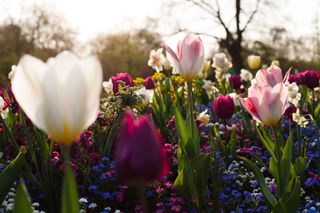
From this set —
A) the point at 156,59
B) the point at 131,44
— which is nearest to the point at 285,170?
the point at 156,59

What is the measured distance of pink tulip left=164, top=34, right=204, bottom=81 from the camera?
2.38 m

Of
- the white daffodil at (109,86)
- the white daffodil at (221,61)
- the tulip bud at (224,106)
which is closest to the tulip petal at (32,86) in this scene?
the tulip bud at (224,106)

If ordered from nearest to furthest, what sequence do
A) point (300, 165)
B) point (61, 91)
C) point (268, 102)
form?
point (61, 91) < point (268, 102) < point (300, 165)

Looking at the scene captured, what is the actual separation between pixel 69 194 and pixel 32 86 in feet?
0.94

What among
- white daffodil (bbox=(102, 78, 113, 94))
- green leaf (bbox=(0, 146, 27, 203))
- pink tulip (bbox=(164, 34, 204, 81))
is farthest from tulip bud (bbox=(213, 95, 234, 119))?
green leaf (bbox=(0, 146, 27, 203))

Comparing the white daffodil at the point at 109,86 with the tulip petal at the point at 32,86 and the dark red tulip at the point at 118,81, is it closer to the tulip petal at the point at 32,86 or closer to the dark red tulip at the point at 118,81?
→ the dark red tulip at the point at 118,81

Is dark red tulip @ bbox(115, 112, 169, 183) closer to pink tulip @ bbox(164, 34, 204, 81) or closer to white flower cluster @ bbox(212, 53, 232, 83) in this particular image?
pink tulip @ bbox(164, 34, 204, 81)

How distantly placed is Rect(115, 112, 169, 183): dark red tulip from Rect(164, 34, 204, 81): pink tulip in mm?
1532

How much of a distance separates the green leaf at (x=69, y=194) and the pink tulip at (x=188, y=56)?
1323 millimetres

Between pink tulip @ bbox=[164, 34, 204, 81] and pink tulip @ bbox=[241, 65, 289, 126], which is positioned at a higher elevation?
pink tulip @ bbox=[164, 34, 204, 81]

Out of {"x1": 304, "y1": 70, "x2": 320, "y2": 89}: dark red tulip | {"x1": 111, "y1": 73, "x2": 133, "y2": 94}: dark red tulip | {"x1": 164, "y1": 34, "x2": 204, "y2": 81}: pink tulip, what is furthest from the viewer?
{"x1": 304, "y1": 70, "x2": 320, "y2": 89}: dark red tulip

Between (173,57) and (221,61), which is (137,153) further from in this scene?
(221,61)

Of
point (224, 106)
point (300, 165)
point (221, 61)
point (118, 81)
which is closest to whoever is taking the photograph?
point (300, 165)

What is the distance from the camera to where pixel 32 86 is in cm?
108
